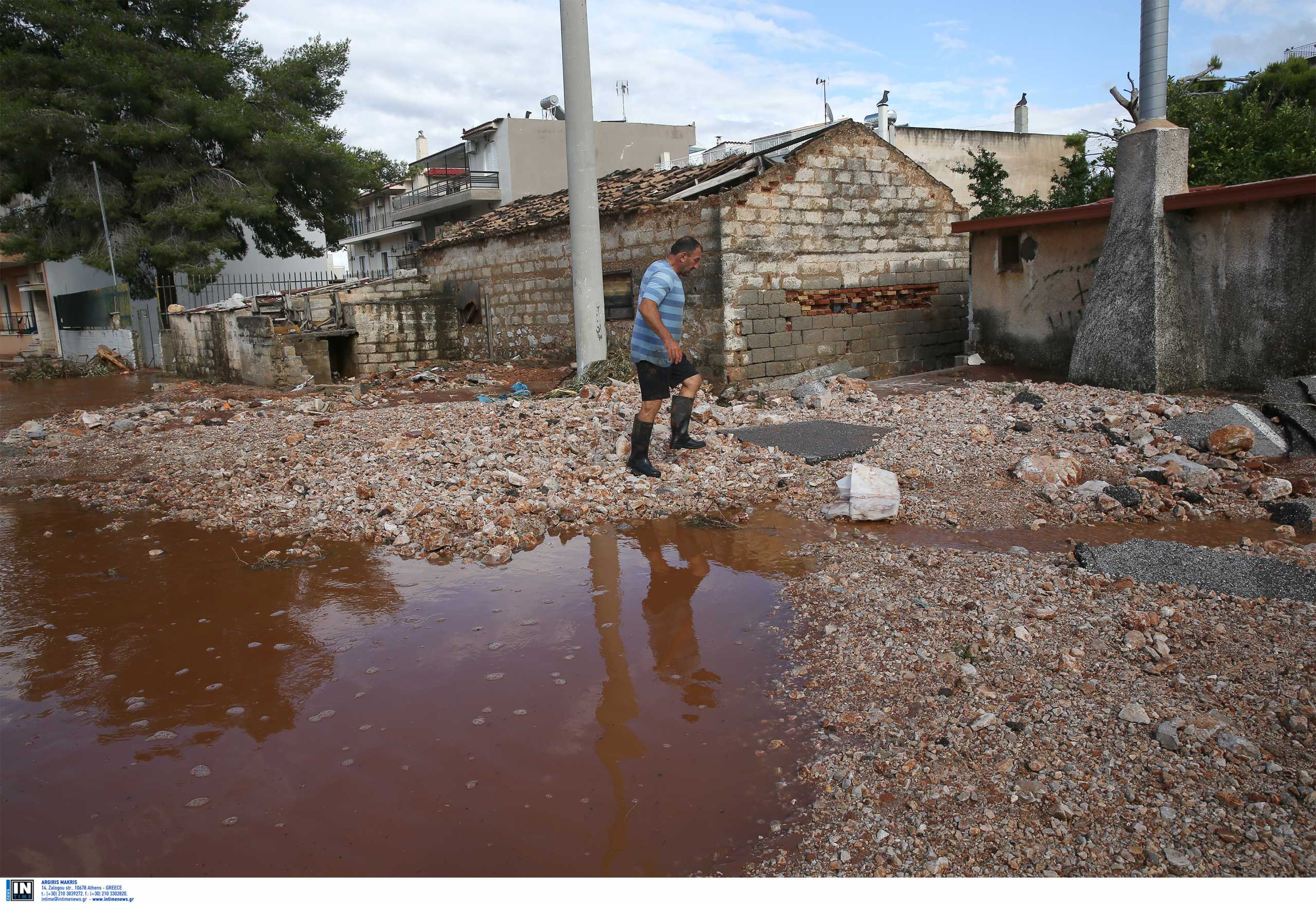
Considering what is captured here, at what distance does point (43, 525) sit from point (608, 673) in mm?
4969

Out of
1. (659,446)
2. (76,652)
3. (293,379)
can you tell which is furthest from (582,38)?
(76,652)

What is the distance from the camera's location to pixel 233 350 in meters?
15.7

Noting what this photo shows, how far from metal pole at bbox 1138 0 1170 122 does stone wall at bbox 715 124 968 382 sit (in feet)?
10.3

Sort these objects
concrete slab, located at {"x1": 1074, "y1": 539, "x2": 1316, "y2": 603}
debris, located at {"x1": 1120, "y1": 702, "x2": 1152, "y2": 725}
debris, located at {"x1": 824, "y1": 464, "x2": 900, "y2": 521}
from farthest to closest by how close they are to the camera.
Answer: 1. debris, located at {"x1": 824, "y1": 464, "x2": 900, "y2": 521}
2. concrete slab, located at {"x1": 1074, "y1": 539, "x2": 1316, "y2": 603}
3. debris, located at {"x1": 1120, "y1": 702, "x2": 1152, "y2": 725}

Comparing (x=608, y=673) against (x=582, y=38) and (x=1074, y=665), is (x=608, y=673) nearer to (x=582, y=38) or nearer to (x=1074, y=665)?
(x=1074, y=665)

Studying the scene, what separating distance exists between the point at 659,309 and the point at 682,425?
102 centimetres

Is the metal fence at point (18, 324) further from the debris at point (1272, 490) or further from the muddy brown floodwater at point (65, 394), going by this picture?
the debris at point (1272, 490)

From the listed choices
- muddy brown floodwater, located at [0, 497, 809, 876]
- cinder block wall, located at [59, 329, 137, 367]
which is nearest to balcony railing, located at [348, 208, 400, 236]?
cinder block wall, located at [59, 329, 137, 367]

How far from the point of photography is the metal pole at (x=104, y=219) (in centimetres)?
1952

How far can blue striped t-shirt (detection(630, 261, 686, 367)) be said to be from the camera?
595 centimetres

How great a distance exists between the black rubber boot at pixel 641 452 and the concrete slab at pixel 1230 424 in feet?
12.7

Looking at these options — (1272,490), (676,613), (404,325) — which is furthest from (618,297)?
(676,613)

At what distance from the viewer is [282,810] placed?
8.53 feet

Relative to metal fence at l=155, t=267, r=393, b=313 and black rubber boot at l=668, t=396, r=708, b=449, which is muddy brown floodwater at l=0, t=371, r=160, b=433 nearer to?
metal fence at l=155, t=267, r=393, b=313
